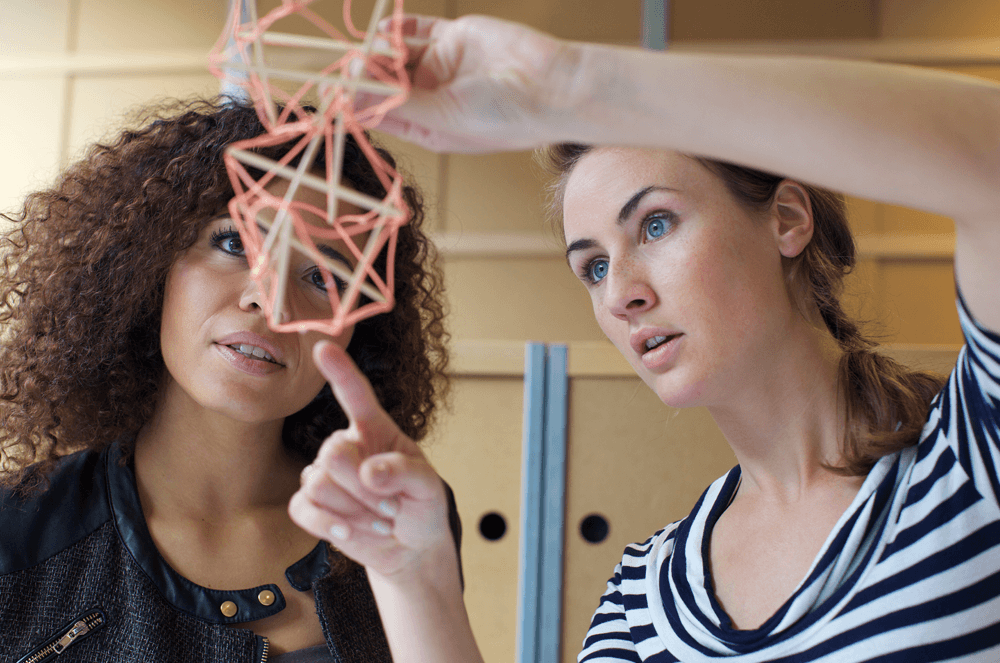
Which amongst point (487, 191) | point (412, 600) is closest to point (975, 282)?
point (412, 600)

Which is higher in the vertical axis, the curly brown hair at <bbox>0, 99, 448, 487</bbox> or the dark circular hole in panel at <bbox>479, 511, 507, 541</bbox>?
the curly brown hair at <bbox>0, 99, 448, 487</bbox>

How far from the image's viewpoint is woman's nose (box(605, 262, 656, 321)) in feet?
2.70

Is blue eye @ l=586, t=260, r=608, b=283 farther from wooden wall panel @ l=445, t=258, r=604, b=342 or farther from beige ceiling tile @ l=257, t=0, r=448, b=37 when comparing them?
beige ceiling tile @ l=257, t=0, r=448, b=37

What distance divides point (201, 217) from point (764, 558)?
2.71ft

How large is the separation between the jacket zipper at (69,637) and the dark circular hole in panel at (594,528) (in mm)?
934

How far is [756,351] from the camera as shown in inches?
32.4

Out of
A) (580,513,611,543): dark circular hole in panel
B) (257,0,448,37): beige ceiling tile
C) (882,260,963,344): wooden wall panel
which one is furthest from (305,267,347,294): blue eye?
(882,260,963,344): wooden wall panel

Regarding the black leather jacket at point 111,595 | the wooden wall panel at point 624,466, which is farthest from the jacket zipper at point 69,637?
the wooden wall panel at point 624,466

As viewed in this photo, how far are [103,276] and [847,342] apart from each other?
1.01 metres

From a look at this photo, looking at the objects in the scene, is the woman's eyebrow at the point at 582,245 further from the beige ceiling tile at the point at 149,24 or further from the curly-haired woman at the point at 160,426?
the beige ceiling tile at the point at 149,24

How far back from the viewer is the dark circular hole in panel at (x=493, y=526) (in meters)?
1.69

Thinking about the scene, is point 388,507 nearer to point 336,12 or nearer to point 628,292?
point 628,292

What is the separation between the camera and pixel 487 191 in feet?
7.50

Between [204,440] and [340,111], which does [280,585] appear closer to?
[204,440]
